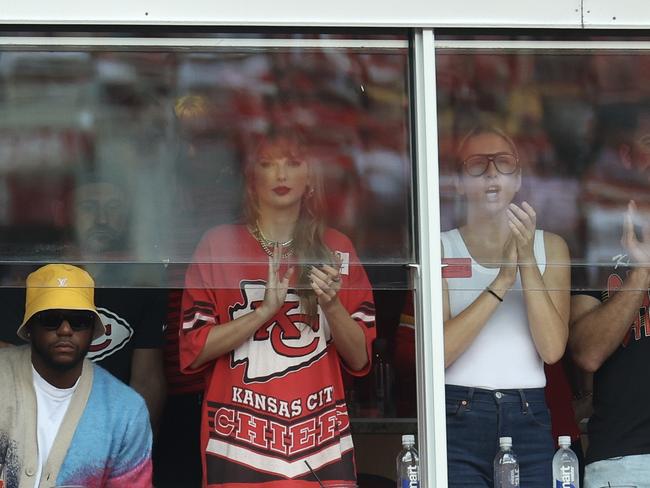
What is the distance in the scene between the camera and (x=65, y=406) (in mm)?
3258

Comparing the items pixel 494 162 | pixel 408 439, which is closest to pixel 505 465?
pixel 408 439

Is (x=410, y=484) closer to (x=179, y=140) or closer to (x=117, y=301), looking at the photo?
(x=117, y=301)

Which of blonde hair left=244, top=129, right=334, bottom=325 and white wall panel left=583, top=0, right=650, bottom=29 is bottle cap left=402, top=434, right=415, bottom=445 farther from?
white wall panel left=583, top=0, right=650, bottom=29

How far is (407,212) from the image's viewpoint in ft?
10.0

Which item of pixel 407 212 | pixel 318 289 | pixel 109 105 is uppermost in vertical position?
pixel 109 105

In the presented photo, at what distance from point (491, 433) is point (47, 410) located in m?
1.26

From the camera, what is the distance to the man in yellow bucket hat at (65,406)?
314cm

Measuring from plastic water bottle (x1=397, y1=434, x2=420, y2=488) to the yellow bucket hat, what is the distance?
96 centimetres

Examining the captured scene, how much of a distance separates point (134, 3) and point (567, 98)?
1.21m


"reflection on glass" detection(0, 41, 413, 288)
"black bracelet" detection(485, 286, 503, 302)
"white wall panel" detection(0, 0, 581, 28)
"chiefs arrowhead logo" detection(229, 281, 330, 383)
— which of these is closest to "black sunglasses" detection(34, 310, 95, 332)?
"reflection on glass" detection(0, 41, 413, 288)

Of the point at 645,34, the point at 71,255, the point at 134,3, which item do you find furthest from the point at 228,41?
the point at 645,34

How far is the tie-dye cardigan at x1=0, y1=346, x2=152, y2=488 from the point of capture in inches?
124

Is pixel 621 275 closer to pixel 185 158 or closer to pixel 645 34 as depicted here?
pixel 645 34

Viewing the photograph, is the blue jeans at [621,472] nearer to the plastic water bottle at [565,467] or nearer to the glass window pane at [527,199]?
the plastic water bottle at [565,467]
